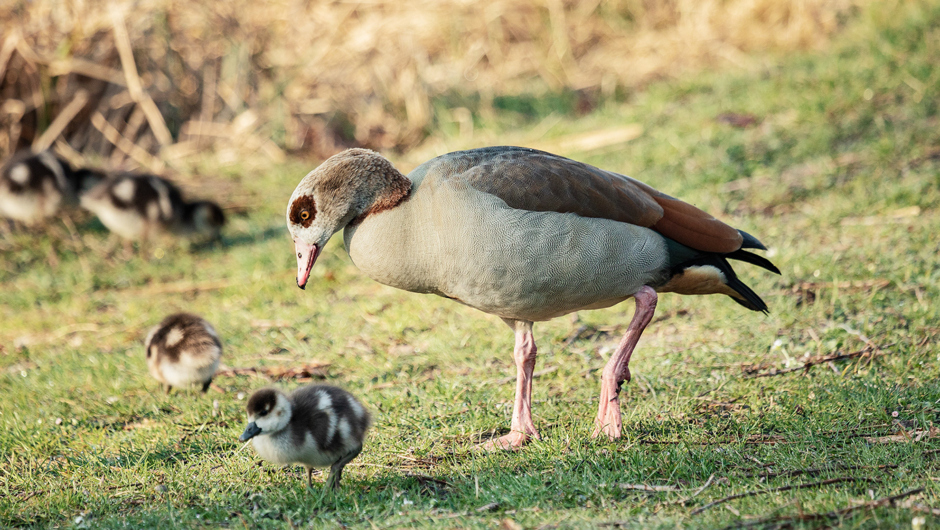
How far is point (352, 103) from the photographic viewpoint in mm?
11742

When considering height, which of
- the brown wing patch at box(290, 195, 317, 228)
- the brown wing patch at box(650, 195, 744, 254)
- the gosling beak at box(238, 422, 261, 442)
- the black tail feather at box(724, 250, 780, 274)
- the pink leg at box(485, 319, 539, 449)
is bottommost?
the pink leg at box(485, 319, 539, 449)

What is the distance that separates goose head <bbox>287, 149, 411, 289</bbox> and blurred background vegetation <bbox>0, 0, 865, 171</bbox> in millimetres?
7057

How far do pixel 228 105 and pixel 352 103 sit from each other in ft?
5.38

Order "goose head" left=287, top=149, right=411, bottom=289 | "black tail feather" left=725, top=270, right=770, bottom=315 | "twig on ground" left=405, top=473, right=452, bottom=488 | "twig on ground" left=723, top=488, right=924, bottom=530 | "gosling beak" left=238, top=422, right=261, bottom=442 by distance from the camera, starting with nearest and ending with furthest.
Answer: "twig on ground" left=723, top=488, right=924, bottom=530, "gosling beak" left=238, top=422, right=261, bottom=442, "twig on ground" left=405, top=473, right=452, bottom=488, "goose head" left=287, top=149, right=411, bottom=289, "black tail feather" left=725, top=270, right=770, bottom=315

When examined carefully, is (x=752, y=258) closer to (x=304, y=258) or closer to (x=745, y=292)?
(x=745, y=292)

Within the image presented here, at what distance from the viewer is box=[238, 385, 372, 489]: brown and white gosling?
3584 mm

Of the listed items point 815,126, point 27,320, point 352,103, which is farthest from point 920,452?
point 352,103

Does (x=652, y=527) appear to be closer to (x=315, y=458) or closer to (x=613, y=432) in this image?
(x=613, y=432)

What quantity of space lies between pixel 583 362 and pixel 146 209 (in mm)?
5077

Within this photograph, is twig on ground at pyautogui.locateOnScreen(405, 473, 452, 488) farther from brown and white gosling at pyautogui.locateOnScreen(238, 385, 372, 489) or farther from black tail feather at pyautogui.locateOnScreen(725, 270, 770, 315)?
black tail feather at pyautogui.locateOnScreen(725, 270, 770, 315)

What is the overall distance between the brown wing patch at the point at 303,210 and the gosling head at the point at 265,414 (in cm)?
84

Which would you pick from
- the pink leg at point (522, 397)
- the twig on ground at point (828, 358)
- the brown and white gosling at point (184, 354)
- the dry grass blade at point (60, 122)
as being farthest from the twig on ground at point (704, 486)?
the dry grass blade at point (60, 122)

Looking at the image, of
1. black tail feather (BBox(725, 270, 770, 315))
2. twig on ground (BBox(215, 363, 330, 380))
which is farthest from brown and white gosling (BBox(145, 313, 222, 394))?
black tail feather (BBox(725, 270, 770, 315))

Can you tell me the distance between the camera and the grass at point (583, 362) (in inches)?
138
